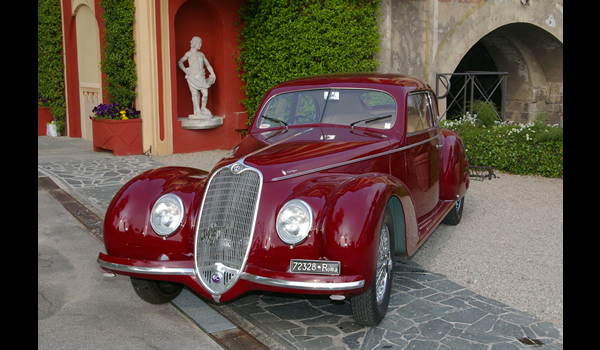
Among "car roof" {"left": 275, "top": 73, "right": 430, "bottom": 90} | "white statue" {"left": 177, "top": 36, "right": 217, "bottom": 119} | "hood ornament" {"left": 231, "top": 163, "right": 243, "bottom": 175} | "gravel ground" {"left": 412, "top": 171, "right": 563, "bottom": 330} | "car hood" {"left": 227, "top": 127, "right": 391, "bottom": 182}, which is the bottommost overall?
"gravel ground" {"left": 412, "top": 171, "right": 563, "bottom": 330}

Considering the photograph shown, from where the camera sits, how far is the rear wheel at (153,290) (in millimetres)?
3883

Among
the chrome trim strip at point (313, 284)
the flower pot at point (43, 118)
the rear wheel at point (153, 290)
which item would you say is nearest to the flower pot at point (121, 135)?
the flower pot at point (43, 118)

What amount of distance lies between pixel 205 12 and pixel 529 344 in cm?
1024

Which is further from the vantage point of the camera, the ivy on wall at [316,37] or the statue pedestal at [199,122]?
the statue pedestal at [199,122]

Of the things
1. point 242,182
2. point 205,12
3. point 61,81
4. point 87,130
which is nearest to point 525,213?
point 242,182

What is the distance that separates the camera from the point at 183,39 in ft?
38.2

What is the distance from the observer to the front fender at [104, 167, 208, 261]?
348cm

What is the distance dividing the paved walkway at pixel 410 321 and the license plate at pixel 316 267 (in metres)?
0.51

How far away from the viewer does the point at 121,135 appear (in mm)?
10641

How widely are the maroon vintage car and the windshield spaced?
0.02 meters

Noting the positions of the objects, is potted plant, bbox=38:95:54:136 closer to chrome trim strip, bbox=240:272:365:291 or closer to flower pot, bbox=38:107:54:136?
flower pot, bbox=38:107:54:136

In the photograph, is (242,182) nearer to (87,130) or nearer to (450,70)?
(450,70)

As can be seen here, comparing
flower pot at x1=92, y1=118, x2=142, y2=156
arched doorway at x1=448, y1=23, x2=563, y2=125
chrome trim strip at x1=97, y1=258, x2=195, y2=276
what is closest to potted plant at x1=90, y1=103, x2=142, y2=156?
flower pot at x1=92, y1=118, x2=142, y2=156

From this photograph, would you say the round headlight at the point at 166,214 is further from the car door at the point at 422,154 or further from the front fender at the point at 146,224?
the car door at the point at 422,154
